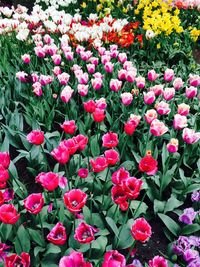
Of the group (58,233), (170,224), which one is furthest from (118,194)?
(170,224)

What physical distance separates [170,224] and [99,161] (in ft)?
2.52

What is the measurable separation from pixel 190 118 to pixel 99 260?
72.9 inches

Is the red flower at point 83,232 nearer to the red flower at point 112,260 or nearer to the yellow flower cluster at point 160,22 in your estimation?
the red flower at point 112,260

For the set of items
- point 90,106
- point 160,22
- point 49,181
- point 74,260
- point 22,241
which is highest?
point 160,22

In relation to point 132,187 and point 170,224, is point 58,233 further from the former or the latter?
point 170,224

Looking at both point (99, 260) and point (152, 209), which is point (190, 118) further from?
point (99, 260)

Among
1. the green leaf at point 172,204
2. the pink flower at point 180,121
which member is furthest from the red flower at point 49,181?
the pink flower at point 180,121

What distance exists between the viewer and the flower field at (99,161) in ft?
6.33

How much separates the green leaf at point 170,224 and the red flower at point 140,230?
76 centimetres

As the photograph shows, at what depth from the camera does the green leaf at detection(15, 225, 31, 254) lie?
2.13 metres

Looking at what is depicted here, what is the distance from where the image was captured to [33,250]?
226cm

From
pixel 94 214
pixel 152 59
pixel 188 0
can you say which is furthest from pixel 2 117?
pixel 188 0

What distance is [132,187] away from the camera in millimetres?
1818

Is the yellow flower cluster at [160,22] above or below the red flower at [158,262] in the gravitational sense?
above
